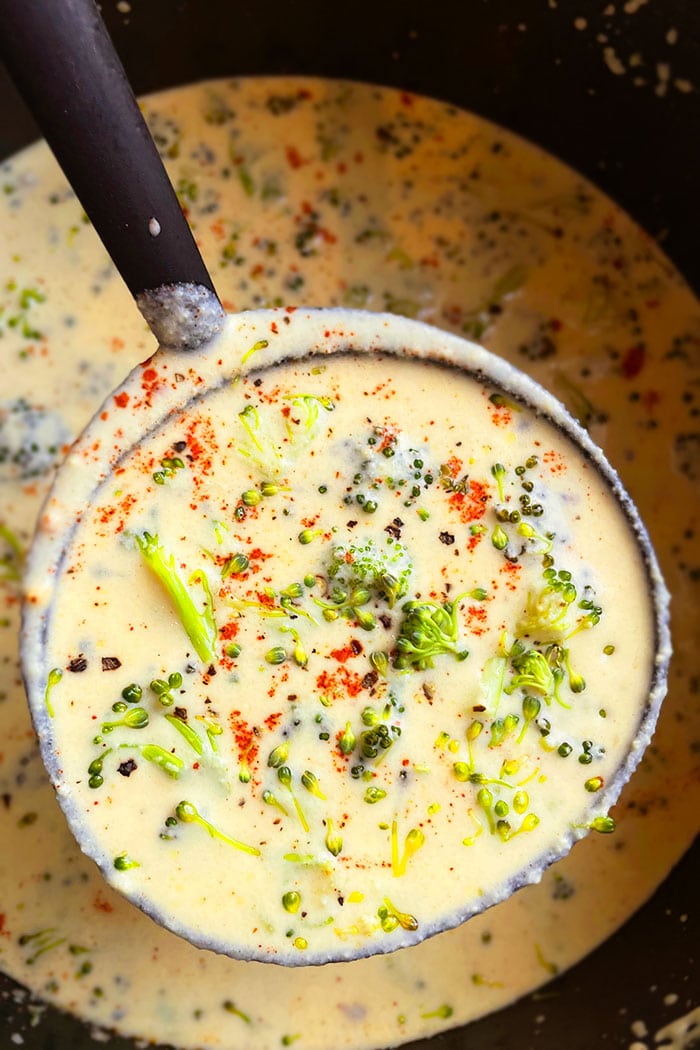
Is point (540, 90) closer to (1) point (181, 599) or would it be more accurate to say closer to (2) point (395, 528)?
(2) point (395, 528)

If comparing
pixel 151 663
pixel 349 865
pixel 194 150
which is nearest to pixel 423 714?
pixel 349 865

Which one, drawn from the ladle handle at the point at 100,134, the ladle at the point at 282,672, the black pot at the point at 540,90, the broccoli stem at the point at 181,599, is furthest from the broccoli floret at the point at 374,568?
the black pot at the point at 540,90

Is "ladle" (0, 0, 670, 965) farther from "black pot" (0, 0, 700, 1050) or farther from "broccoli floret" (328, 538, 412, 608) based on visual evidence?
"black pot" (0, 0, 700, 1050)

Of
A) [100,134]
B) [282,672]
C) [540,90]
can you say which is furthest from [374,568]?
[540,90]

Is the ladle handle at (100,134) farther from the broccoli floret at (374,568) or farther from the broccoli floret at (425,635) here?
the broccoli floret at (425,635)

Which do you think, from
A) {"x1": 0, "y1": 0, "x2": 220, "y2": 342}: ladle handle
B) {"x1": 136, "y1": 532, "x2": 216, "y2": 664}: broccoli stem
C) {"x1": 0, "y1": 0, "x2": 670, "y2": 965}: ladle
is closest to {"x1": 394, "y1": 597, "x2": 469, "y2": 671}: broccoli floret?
{"x1": 0, "y1": 0, "x2": 670, "y2": 965}: ladle

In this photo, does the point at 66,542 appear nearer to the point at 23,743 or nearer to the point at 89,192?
the point at 89,192
